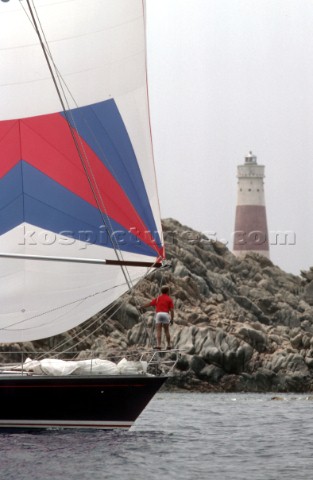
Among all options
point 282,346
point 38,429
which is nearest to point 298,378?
point 282,346

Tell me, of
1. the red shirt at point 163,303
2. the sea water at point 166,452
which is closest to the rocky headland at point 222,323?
the sea water at point 166,452

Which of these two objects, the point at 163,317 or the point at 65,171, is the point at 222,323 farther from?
the point at 65,171

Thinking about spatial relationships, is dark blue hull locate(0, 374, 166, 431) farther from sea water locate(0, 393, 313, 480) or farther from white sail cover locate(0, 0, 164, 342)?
white sail cover locate(0, 0, 164, 342)

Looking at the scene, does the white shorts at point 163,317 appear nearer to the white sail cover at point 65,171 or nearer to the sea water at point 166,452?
the white sail cover at point 65,171

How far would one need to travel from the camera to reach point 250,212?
87812 mm

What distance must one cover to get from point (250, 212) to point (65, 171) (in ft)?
203

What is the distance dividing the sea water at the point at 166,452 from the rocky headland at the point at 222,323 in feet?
73.7

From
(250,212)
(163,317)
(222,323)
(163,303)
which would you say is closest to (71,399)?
(163,317)

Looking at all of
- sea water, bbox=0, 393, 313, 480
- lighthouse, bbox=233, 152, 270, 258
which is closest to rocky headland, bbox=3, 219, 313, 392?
lighthouse, bbox=233, 152, 270, 258

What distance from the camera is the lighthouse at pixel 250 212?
88125mm

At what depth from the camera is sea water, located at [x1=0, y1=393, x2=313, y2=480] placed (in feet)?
73.9

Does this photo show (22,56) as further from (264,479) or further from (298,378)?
(298,378)

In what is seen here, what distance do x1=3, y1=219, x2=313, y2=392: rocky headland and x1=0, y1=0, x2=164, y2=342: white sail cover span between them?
27.1 m

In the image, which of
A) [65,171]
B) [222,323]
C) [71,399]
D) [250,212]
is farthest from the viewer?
[250,212]
